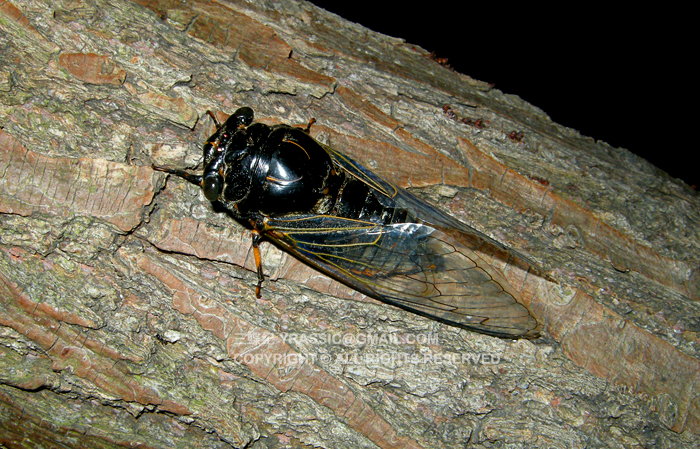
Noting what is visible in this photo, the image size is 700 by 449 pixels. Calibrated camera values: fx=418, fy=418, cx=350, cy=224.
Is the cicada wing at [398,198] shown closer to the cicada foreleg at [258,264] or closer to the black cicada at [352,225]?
the black cicada at [352,225]

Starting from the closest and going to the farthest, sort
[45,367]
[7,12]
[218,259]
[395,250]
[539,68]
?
[45,367] → [7,12] → [218,259] → [395,250] → [539,68]

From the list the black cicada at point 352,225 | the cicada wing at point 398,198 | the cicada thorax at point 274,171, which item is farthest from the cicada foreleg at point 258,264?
the cicada wing at point 398,198

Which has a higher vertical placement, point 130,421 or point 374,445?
point 374,445

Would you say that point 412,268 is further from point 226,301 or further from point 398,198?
point 226,301

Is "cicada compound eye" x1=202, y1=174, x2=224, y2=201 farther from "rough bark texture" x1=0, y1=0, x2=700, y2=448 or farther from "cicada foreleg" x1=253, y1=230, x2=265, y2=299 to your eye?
"cicada foreleg" x1=253, y1=230, x2=265, y2=299

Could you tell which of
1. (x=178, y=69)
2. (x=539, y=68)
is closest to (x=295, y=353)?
(x=178, y=69)

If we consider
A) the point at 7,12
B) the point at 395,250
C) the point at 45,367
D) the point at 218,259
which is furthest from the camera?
the point at 395,250

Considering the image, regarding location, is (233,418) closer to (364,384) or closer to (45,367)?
(364,384)

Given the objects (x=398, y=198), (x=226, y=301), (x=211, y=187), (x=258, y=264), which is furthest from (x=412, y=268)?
(x=211, y=187)
